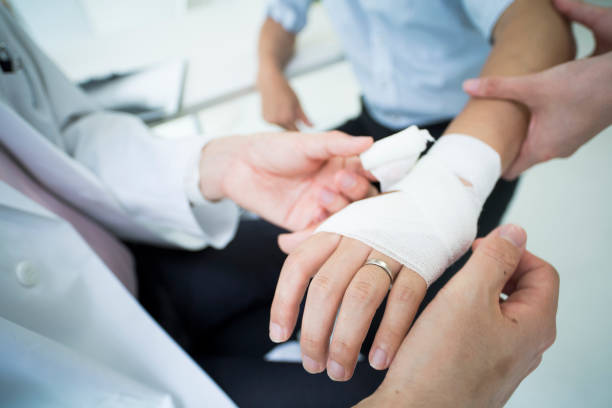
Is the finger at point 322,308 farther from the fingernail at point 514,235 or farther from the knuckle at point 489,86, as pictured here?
the knuckle at point 489,86

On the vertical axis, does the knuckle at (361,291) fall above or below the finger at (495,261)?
above

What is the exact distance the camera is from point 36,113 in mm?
585

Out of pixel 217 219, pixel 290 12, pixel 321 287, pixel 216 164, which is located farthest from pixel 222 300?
pixel 290 12

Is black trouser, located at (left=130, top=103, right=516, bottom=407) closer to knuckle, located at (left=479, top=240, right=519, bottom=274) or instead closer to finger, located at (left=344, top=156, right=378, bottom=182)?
finger, located at (left=344, top=156, right=378, bottom=182)

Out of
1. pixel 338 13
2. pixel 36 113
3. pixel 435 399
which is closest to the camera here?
pixel 435 399

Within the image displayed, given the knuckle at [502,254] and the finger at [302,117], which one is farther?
the finger at [302,117]

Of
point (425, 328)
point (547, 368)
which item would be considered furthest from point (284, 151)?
point (547, 368)

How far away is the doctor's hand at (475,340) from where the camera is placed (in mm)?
286

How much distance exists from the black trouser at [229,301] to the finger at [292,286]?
197mm

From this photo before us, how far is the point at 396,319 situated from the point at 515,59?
48 cm

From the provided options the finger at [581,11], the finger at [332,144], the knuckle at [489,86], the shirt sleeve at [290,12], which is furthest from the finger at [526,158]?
the shirt sleeve at [290,12]

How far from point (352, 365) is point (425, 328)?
0.08 m

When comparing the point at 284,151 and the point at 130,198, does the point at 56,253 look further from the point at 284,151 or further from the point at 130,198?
the point at 284,151

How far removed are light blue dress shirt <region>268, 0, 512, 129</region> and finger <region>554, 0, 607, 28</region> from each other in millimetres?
106
